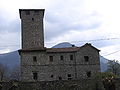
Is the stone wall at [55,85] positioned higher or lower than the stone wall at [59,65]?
lower

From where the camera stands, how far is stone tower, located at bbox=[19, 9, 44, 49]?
4772cm

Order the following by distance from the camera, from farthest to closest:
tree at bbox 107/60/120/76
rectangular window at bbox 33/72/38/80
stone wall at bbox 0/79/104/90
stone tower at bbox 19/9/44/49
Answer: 1. tree at bbox 107/60/120/76
2. stone tower at bbox 19/9/44/49
3. rectangular window at bbox 33/72/38/80
4. stone wall at bbox 0/79/104/90

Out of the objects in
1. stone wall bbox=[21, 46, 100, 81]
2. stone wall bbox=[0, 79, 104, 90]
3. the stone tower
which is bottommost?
stone wall bbox=[0, 79, 104, 90]

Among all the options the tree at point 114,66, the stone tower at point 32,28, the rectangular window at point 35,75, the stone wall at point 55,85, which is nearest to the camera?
the stone wall at point 55,85

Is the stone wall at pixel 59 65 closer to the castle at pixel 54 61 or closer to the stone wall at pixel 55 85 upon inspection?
the castle at pixel 54 61

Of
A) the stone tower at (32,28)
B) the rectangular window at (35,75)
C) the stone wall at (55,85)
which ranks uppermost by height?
the stone tower at (32,28)

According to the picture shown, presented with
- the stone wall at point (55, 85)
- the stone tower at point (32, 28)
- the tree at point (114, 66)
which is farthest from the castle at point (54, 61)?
the tree at point (114, 66)

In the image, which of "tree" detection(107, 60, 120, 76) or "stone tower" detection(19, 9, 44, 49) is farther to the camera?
"tree" detection(107, 60, 120, 76)

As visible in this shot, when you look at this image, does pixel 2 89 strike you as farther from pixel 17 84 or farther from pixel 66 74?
pixel 66 74

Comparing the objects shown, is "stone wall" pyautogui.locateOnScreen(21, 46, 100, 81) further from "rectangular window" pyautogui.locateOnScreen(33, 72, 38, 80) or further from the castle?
"rectangular window" pyautogui.locateOnScreen(33, 72, 38, 80)

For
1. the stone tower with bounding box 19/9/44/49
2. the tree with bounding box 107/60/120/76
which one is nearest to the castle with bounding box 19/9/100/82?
the stone tower with bounding box 19/9/44/49

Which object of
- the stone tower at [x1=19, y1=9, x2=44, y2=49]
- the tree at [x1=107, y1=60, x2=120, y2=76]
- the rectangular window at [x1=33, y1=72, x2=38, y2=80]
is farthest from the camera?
the tree at [x1=107, y1=60, x2=120, y2=76]

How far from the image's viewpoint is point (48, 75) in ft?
149

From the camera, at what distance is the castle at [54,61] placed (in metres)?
45.2
